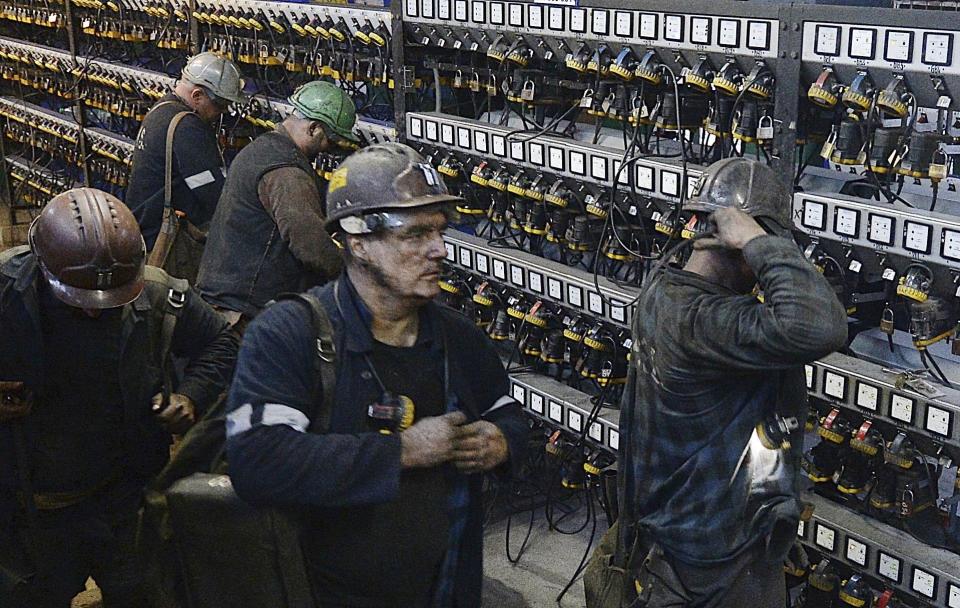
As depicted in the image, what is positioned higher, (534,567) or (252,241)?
(252,241)

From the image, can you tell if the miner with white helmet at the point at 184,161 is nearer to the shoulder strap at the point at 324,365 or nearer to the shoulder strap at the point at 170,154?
the shoulder strap at the point at 170,154

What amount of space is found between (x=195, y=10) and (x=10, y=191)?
5.00 metres

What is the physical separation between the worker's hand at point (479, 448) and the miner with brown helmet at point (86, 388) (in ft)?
4.37

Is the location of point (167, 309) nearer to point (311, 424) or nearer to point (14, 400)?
point (14, 400)

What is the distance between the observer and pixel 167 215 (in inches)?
246

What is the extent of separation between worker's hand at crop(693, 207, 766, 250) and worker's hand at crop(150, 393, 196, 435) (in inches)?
67.4

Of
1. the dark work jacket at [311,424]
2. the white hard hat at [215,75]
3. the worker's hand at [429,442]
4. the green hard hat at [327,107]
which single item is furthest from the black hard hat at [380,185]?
the white hard hat at [215,75]

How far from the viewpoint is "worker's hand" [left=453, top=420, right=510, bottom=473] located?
263 centimetres

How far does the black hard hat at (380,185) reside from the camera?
269cm

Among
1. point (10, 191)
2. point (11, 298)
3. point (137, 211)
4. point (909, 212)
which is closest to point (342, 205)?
point (11, 298)

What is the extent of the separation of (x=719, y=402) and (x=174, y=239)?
3.90m

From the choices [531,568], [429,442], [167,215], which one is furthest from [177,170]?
[429,442]

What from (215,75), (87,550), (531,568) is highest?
(215,75)

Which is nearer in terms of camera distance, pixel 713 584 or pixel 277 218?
pixel 713 584
